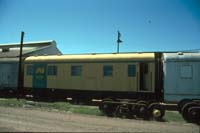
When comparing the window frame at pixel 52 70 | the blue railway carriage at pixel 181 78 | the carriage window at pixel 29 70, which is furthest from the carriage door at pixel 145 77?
the carriage window at pixel 29 70

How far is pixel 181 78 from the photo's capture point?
2173 cm

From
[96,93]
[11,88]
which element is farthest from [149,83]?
[11,88]

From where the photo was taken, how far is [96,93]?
84.6 feet

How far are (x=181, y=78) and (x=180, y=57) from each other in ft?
4.01

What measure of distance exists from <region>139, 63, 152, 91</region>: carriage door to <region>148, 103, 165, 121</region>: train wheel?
2.53 metres

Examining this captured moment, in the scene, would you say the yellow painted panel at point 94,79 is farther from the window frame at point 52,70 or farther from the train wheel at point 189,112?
the train wheel at point 189,112

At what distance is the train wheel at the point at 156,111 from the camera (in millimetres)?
20250

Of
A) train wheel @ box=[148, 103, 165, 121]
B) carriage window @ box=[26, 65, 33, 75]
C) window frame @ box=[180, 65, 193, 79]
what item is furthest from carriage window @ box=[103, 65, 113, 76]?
carriage window @ box=[26, 65, 33, 75]

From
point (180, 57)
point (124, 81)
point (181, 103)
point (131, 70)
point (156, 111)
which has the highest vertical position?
point (180, 57)

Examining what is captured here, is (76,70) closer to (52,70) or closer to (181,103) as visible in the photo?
(52,70)

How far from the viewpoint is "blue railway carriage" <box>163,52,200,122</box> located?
2131cm

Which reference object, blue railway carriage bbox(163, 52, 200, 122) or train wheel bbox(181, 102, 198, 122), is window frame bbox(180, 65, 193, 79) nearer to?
blue railway carriage bbox(163, 52, 200, 122)

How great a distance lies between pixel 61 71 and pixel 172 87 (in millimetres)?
9122

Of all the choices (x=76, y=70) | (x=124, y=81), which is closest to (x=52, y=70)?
(x=76, y=70)
